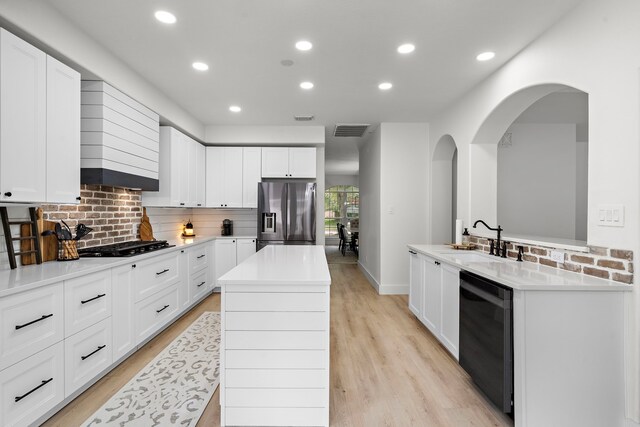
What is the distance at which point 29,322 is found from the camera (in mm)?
1649

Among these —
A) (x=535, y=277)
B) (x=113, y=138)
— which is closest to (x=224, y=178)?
(x=113, y=138)

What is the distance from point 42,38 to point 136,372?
2489 millimetres

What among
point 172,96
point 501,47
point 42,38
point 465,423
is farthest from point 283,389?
point 172,96

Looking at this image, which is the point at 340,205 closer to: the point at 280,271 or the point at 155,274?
the point at 155,274

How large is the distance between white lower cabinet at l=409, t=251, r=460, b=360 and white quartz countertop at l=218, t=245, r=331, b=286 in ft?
3.74

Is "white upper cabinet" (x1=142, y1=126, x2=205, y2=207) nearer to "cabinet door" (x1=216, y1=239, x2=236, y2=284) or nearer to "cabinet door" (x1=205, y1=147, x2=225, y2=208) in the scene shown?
"cabinet door" (x1=205, y1=147, x2=225, y2=208)

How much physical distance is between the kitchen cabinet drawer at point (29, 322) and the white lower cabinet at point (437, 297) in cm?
281

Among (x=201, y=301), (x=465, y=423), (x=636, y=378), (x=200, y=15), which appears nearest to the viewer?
(x=636, y=378)

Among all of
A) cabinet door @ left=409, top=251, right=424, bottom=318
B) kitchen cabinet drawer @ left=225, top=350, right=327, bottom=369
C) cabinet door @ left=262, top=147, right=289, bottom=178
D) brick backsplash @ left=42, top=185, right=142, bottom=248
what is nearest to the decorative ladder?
brick backsplash @ left=42, top=185, right=142, bottom=248

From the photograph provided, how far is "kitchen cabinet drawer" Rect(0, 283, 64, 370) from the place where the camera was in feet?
Result: 5.04

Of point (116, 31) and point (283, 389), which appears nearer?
point (283, 389)

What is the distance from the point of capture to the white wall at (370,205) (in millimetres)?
4883

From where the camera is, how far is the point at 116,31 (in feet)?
7.55

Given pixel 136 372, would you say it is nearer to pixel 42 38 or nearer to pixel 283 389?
pixel 283 389
